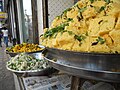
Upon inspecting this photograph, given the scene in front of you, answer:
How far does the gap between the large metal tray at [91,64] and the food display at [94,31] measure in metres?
0.04

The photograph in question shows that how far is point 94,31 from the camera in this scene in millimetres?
918

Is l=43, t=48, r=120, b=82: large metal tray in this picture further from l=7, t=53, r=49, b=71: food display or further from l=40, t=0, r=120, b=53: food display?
l=7, t=53, r=49, b=71: food display

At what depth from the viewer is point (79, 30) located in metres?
1.01

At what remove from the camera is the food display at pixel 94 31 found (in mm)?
835

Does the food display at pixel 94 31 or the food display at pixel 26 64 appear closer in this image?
the food display at pixel 94 31

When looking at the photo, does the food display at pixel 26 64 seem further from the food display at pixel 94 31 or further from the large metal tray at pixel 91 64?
the large metal tray at pixel 91 64

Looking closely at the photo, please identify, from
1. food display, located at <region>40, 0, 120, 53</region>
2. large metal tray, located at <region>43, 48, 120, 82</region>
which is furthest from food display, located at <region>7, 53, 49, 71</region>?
large metal tray, located at <region>43, 48, 120, 82</region>

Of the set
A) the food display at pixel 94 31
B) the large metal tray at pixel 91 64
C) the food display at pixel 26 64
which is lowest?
the food display at pixel 26 64

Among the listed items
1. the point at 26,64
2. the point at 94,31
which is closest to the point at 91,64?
the point at 94,31

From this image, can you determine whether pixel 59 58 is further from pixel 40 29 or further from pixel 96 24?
pixel 40 29

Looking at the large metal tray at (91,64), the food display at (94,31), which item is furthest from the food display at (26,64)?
the large metal tray at (91,64)

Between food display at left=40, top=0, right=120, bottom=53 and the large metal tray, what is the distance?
4 cm

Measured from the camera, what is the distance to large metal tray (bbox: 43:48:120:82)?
29.9 inches

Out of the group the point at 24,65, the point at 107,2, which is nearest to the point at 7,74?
the point at 24,65
